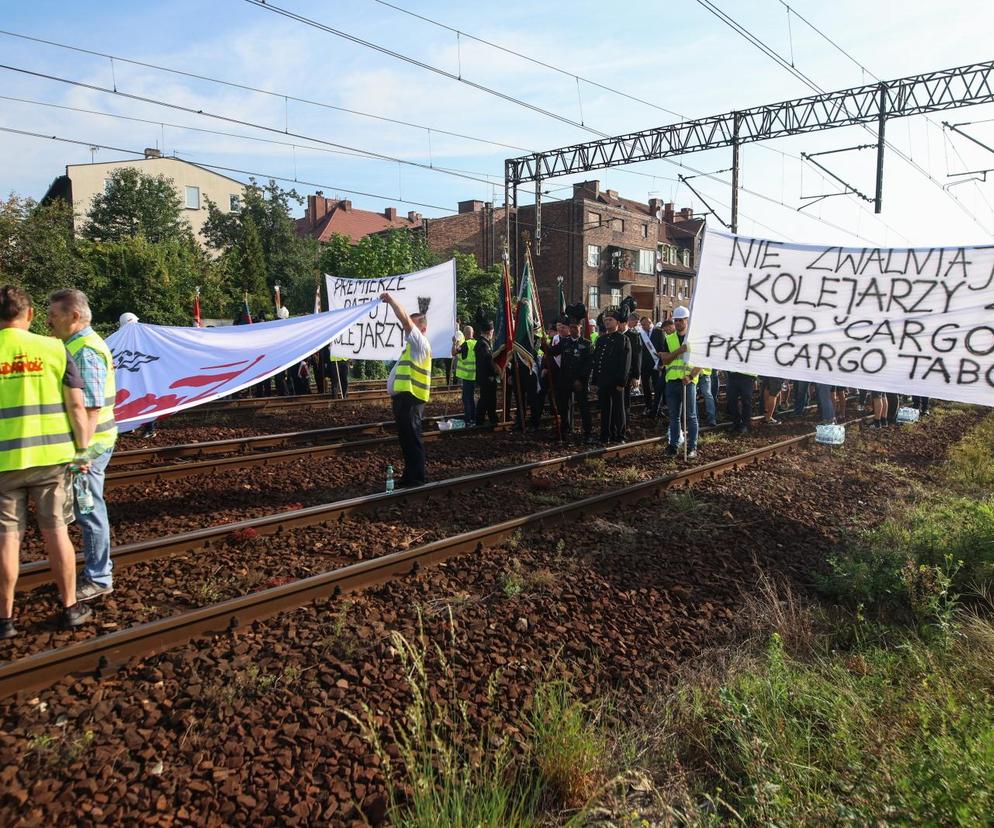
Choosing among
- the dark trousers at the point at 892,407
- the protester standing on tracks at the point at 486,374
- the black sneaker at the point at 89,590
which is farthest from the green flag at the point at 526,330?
the black sneaker at the point at 89,590

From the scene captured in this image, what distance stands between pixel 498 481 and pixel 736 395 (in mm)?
6385

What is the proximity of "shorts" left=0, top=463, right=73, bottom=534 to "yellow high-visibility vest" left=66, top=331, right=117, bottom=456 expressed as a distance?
352 millimetres

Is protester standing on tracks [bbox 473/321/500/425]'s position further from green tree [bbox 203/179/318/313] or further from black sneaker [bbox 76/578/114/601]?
green tree [bbox 203/179/318/313]

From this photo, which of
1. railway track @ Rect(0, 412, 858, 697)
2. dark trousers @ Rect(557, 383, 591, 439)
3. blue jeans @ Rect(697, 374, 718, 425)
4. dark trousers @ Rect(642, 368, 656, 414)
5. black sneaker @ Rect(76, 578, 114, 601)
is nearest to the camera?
railway track @ Rect(0, 412, 858, 697)

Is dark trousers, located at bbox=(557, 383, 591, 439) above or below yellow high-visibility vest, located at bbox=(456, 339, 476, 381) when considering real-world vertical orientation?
below

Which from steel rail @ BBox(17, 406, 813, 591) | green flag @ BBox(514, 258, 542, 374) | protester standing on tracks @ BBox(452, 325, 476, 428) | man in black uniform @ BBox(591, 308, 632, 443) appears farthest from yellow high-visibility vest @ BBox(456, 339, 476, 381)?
steel rail @ BBox(17, 406, 813, 591)

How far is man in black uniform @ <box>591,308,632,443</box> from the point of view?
10750 millimetres

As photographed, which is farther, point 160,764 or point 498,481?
point 498,481

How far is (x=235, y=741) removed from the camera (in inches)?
133

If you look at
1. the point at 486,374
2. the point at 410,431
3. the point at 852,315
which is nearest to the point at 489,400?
the point at 486,374

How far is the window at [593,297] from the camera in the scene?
171 feet

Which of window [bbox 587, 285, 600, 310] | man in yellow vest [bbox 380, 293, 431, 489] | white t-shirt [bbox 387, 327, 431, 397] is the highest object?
window [bbox 587, 285, 600, 310]

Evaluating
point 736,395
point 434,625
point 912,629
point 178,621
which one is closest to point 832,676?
→ point 912,629

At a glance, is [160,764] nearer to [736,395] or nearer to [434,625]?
[434,625]
